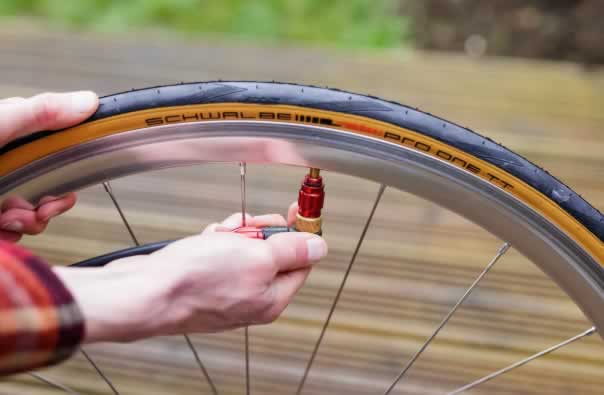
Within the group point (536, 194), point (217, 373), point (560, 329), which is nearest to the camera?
point (536, 194)

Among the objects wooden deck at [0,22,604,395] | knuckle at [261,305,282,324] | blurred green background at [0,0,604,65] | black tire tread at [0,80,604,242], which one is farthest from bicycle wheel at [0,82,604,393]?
blurred green background at [0,0,604,65]

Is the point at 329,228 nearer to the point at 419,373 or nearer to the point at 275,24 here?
the point at 419,373

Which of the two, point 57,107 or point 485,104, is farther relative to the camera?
point 485,104

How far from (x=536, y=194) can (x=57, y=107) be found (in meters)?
0.38

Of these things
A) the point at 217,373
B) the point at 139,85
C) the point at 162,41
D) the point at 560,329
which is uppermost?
the point at 162,41

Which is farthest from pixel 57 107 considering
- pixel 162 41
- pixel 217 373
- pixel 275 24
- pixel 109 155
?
pixel 275 24

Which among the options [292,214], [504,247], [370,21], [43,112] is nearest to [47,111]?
[43,112]

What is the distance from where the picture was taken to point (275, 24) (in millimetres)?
2580

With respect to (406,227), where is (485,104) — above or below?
above

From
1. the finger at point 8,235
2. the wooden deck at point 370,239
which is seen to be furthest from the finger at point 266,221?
the wooden deck at point 370,239

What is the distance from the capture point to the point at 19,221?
589 millimetres

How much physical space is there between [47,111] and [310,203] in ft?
0.72

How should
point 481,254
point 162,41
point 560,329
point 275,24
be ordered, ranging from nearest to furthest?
point 560,329 < point 481,254 < point 162,41 < point 275,24

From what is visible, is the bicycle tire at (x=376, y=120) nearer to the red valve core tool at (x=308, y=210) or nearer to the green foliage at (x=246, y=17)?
the red valve core tool at (x=308, y=210)
